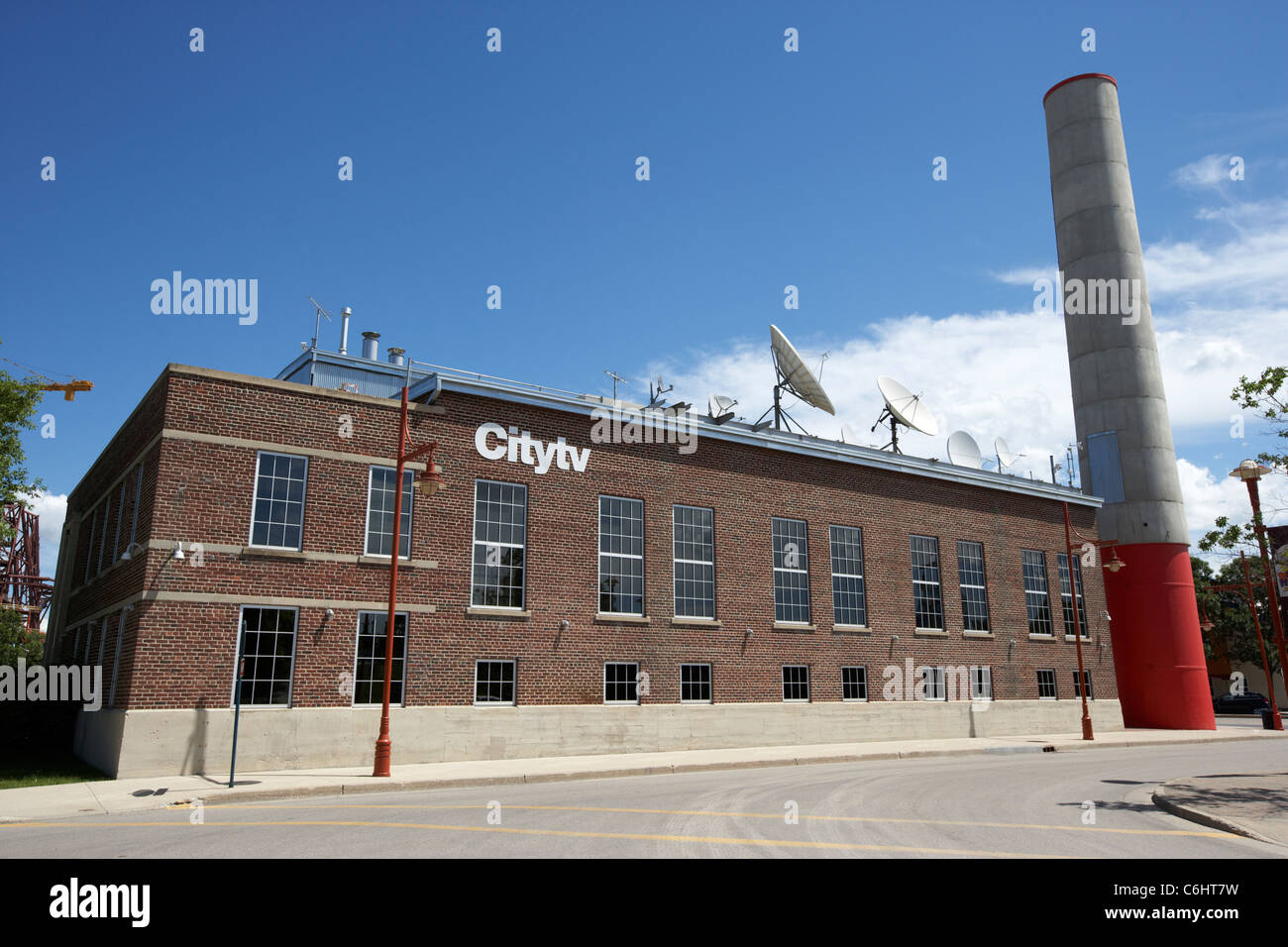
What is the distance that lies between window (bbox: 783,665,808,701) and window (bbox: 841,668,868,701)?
1.64 m

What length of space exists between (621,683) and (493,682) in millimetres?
3917

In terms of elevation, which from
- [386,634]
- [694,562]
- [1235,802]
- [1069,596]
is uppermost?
[694,562]

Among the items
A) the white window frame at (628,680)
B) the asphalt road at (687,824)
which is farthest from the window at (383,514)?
the asphalt road at (687,824)

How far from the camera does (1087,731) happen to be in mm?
31188

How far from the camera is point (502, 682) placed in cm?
2230

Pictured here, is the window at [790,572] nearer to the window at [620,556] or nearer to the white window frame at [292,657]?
the window at [620,556]

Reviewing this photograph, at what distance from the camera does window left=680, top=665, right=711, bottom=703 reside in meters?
25.5

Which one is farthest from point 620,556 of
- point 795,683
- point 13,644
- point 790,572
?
point 13,644

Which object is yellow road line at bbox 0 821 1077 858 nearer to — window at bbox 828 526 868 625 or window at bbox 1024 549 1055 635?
window at bbox 828 526 868 625

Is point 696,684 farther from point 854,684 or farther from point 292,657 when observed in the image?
point 292,657

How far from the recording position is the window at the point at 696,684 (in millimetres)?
25484

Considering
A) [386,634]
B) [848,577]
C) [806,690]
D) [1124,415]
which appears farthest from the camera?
[1124,415]

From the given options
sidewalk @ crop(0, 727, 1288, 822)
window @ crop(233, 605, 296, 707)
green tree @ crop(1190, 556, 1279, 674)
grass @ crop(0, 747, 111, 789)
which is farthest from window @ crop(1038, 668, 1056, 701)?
green tree @ crop(1190, 556, 1279, 674)
